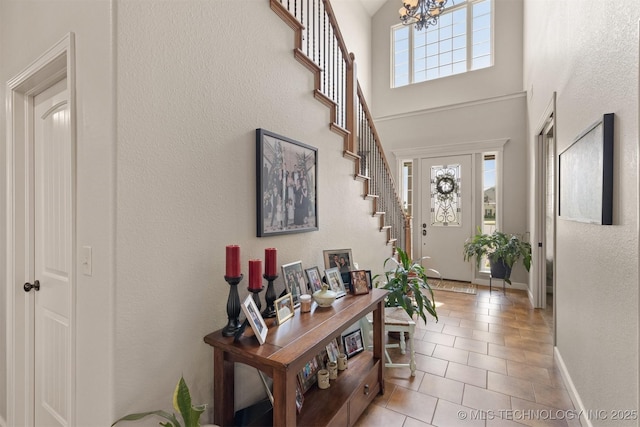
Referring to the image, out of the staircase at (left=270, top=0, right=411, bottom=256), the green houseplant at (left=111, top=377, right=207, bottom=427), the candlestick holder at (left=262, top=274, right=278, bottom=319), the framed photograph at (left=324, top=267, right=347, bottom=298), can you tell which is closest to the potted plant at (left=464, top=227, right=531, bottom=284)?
the staircase at (left=270, top=0, right=411, bottom=256)

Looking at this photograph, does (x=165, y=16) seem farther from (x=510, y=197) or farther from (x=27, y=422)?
(x=510, y=197)

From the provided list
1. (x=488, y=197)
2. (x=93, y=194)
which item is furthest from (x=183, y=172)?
(x=488, y=197)

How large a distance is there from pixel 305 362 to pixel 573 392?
196cm

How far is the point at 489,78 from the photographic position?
5.34 m

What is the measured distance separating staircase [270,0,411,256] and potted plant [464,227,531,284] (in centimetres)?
149

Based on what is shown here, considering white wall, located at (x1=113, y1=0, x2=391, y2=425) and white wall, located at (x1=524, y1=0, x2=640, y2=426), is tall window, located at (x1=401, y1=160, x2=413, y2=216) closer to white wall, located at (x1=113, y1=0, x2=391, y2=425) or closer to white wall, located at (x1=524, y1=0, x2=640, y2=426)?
white wall, located at (x1=524, y1=0, x2=640, y2=426)

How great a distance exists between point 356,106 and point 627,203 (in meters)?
2.24

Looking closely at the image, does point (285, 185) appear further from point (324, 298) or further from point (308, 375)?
point (308, 375)

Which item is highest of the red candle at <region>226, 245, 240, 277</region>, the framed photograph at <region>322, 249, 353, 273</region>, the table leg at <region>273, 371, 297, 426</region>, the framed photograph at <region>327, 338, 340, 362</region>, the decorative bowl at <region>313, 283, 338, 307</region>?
the red candle at <region>226, 245, 240, 277</region>

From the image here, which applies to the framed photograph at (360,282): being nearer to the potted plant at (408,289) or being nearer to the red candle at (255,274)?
the potted plant at (408,289)

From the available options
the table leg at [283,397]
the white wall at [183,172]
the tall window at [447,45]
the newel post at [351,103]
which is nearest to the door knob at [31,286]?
the white wall at [183,172]

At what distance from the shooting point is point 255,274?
1.59 metres

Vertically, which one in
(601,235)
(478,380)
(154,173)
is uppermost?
(154,173)

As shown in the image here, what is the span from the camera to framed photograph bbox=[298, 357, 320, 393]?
179cm
